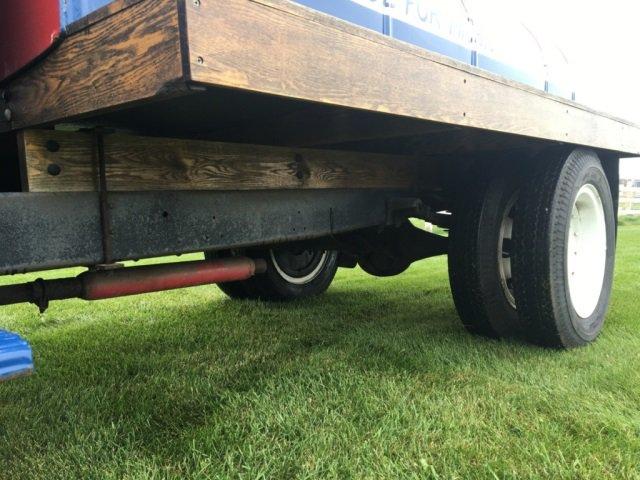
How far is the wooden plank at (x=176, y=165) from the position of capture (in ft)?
5.50

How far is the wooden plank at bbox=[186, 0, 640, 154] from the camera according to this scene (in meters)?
1.26

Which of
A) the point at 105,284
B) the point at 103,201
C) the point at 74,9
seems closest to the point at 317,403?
the point at 105,284

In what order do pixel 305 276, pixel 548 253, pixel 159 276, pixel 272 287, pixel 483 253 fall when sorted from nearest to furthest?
pixel 159 276 < pixel 548 253 < pixel 483 253 < pixel 272 287 < pixel 305 276

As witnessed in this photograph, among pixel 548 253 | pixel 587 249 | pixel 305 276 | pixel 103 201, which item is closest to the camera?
pixel 103 201

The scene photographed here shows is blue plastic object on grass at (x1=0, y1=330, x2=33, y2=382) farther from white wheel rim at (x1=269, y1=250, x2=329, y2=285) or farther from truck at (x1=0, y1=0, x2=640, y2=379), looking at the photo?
white wheel rim at (x1=269, y1=250, x2=329, y2=285)

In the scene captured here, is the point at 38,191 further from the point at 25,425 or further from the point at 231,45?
the point at 25,425

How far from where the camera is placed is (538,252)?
2959mm

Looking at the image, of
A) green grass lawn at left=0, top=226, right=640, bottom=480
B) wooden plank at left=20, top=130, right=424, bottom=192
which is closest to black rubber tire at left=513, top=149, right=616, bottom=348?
green grass lawn at left=0, top=226, right=640, bottom=480

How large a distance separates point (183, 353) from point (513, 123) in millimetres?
2088

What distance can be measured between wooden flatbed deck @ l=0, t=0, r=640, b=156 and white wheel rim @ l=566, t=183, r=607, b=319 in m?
1.41

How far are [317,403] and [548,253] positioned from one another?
58.0 inches

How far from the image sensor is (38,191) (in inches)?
64.7

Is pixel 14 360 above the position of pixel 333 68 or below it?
below

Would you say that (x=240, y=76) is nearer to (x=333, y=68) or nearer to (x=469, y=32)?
(x=333, y=68)
